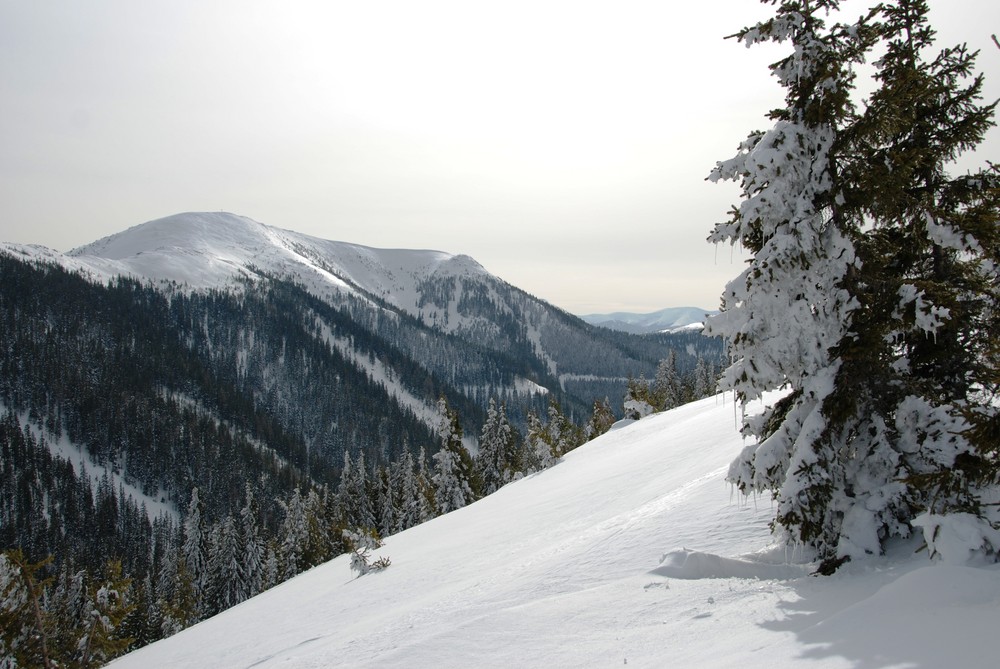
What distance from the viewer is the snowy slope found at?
474 cm

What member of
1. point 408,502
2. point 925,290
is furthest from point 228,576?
point 925,290

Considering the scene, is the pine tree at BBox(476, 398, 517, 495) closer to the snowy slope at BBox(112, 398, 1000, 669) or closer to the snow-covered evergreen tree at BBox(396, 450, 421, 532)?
the snow-covered evergreen tree at BBox(396, 450, 421, 532)

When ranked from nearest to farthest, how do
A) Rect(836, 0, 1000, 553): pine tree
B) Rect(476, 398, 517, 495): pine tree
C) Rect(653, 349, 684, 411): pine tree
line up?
Rect(836, 0, 1000, 553): pine tree → Rect(476, 398, 517, 495): pine tree → Rect(653, 349, 684, 411): pine tree

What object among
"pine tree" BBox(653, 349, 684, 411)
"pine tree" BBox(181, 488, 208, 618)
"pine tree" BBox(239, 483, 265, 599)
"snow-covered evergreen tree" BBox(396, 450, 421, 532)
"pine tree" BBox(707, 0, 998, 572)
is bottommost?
→ "pine tree" BBox(181, 488, 208, 618)

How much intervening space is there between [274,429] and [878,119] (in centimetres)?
17387

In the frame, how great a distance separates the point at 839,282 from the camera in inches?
271

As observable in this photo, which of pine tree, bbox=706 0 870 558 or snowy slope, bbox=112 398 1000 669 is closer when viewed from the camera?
snowy slope, bbox=112 398 1000 669

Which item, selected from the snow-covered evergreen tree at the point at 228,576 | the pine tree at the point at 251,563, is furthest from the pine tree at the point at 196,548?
the pine tree at the point at 251,563

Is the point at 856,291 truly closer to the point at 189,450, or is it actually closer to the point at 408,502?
the point at 408,502

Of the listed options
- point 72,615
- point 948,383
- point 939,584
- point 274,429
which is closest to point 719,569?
point 939,584

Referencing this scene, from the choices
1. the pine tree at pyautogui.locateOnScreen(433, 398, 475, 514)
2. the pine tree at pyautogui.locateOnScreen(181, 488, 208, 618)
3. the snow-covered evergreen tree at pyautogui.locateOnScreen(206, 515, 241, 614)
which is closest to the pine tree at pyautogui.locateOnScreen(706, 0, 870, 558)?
the pine tree at pyautogui.locateOnScreen(433, 398, 475, 514)

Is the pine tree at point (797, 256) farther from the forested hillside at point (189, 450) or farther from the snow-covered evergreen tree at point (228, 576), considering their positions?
the snow-covered evergreen tree at point (228, 576)

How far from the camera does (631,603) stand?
284 inches

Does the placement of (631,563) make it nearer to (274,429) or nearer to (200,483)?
(200,483)
